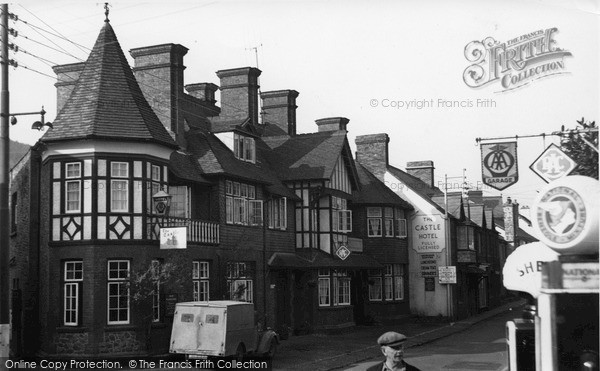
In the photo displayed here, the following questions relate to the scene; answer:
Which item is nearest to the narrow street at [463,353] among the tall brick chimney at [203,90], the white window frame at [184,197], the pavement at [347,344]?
the pavement at [347,344]

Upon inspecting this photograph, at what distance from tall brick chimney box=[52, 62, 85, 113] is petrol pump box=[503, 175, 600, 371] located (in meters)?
21.4

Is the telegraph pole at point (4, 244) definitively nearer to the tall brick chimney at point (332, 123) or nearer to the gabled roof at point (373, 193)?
the gabled roof at point (373, 193)

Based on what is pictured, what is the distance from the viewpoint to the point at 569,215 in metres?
5.78

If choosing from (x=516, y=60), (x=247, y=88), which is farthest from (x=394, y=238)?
(x=516, y=60)

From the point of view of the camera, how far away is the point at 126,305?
20.3 meters

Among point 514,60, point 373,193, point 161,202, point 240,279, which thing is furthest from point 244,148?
point 514,60

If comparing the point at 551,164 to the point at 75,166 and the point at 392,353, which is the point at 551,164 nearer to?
the point at 392,353

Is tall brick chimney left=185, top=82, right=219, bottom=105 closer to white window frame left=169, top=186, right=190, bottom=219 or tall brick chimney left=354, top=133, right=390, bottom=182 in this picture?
white window frame left=169, top=186, right=190, bottom=219

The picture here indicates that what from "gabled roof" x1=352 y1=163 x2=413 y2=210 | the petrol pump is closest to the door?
"gabled roof" x1=352 y1=163 x2=413 y2=210

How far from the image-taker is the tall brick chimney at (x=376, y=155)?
Result: 127ft

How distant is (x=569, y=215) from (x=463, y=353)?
1776 cm

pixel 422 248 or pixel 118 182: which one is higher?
pixel 118 182

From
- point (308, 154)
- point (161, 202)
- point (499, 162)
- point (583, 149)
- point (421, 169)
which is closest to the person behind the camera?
point (499, 162)

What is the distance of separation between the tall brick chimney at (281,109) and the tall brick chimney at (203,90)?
314 centimetres
